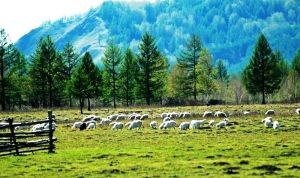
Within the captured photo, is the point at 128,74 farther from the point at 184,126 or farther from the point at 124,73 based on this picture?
the point at 184,126

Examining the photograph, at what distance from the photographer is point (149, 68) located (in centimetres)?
9212

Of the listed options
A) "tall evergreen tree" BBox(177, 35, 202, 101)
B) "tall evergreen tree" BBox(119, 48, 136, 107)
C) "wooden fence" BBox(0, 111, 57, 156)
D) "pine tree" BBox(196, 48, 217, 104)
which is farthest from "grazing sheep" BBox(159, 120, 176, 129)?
"pine tree" BBox(196, 48, 217, 104)

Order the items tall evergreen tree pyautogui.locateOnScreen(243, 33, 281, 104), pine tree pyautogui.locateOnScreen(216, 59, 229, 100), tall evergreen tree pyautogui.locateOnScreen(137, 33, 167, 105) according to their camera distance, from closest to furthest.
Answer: tall evergreen tree pyautogui.locateOnScreen(243, 33, 281, 104)
tall evergreen tree pyautogui.locateOnScreen(137, 33, 167, 105)
pine tree pyautogui.locateOnScreen(216, 59, 229, 100)

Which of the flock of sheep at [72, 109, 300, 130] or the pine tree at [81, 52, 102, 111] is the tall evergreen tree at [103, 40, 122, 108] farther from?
the flock of sheep at [72, 109, 300, 130]

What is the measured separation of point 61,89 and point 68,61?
618 cm

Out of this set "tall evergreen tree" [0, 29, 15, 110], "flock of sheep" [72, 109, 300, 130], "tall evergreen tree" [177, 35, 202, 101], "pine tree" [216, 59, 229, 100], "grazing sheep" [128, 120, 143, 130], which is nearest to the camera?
"flock of sheep" [72, 109, 300, 130]

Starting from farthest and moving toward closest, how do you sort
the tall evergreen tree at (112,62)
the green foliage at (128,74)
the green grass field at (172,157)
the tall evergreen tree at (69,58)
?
the green foliage at (128,74)
the tall evergreen tree at (112,62)
the tall evergreen tree at (69,58)
the green grass field at (172,157)

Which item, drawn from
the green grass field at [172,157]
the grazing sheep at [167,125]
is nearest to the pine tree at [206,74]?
the grazing sheep at [167,125]

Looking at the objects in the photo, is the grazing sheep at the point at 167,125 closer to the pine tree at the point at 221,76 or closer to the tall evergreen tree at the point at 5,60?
the tall evergreen tree at the point at 5,60

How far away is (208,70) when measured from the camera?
319 feet

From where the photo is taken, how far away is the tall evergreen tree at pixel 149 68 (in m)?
91.8

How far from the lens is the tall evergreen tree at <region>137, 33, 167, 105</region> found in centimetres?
9181

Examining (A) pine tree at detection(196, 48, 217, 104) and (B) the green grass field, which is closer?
(B) the green grass field

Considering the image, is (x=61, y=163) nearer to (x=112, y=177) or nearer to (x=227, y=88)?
(x=112, y=177)
